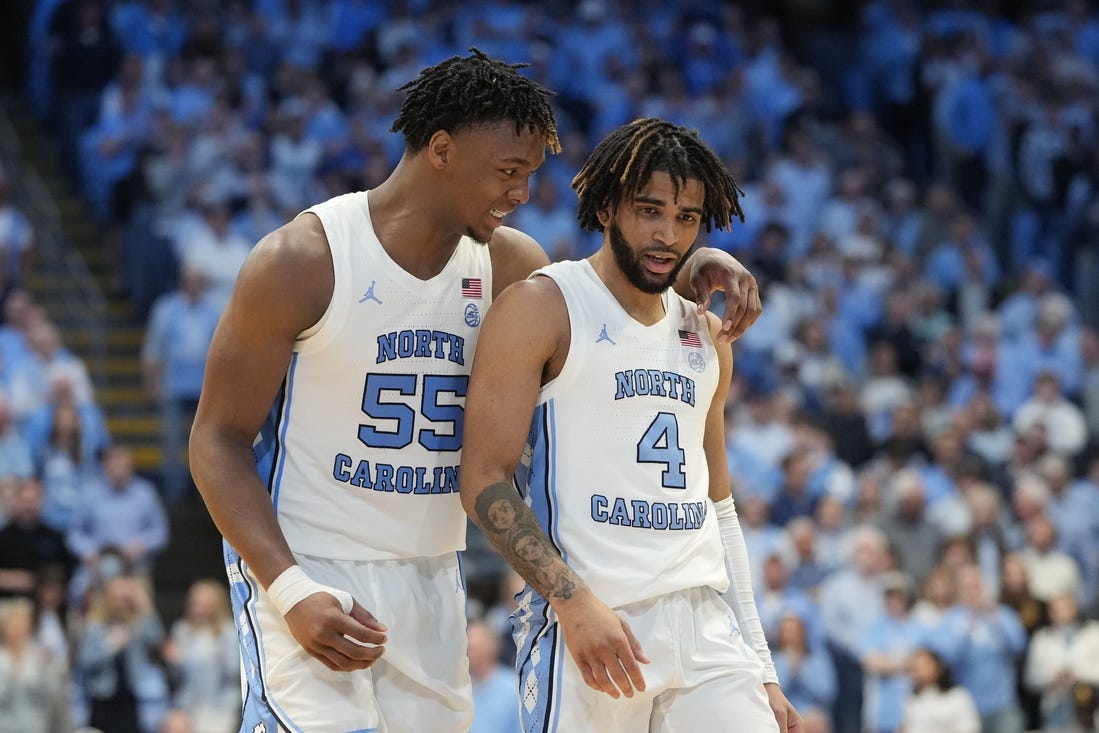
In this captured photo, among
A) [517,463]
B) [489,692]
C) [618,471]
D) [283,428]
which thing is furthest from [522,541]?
[489,692]

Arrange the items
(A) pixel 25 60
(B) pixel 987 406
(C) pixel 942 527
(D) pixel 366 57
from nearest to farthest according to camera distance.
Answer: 1. (C) pixel 942 527
2. (B) pixel 987 406
3. (D) pixel 366 57
4. (A) pixel 25 60

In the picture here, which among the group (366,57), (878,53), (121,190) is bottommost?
(121,190)

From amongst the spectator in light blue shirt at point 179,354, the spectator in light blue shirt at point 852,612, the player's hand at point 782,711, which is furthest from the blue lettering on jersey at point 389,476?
the spectator in light blue shirt at point 179,354

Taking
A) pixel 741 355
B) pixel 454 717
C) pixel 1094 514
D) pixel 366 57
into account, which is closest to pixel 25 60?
pixel 366 57

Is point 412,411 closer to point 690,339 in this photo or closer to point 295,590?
point 295,590

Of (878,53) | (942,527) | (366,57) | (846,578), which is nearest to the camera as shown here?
(846,578)

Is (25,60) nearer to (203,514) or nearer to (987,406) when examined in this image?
(203,514)

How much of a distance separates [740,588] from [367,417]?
1256mm

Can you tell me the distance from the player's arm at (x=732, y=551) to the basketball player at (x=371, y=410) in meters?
0.20

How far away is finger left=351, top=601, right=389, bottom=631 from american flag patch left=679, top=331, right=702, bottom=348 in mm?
1246

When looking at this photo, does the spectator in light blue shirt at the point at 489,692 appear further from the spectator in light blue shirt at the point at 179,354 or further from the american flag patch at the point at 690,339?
the american flag patch at the point at 690,339

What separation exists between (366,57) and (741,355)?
5426 millimetres

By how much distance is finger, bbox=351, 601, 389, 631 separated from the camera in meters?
4.46

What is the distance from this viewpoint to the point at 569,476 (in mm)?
4656
